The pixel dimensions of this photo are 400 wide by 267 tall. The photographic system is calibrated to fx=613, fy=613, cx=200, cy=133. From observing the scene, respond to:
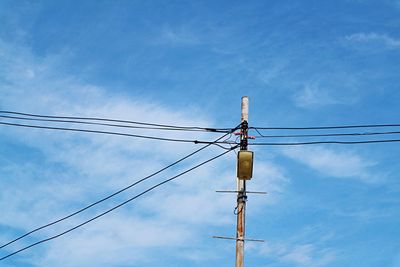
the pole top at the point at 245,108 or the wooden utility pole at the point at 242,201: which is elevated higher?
the pole top at the point at 245,108

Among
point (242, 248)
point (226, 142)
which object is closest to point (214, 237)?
point (242, 248)

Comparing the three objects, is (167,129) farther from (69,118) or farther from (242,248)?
(242,248)

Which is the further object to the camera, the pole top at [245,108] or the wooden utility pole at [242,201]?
the pole top at [245,108]

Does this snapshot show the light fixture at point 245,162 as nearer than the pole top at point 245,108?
Yes

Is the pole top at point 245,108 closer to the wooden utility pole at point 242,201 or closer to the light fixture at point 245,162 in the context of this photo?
the wooden utility pole at point 242,201

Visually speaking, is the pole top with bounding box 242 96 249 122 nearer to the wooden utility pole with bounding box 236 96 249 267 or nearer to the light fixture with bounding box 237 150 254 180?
the wooden utility pole with bounding box 236 96 249 267

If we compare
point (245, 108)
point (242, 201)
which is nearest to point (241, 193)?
point (242, 201)

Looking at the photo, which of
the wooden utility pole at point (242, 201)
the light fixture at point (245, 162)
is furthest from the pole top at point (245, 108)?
the light fixture at point (245, 162)

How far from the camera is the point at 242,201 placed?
17.1 m

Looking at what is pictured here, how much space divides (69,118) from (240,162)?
6.42 meters

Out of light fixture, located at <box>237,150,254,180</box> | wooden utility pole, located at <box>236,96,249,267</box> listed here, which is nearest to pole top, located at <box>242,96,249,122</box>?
wooden utility pole, located at <box>236,96,249,267</box>

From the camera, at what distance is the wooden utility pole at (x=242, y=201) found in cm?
1639

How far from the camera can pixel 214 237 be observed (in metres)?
16.2

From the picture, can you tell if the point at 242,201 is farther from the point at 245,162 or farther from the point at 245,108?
the point at 245,108
